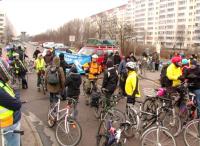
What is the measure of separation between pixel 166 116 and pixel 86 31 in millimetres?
81890

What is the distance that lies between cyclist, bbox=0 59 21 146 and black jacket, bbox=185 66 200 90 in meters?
6.20

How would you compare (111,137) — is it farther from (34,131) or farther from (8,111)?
(34,131)

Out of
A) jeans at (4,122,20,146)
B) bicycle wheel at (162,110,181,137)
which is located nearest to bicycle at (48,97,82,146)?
bicycle wheel at (162,110,181,137)

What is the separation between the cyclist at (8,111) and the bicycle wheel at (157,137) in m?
2.71

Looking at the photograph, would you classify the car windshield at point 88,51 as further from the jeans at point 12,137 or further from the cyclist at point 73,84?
the jeans at point 12,137

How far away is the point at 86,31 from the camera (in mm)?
89875

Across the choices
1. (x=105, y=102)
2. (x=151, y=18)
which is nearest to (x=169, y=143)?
(x=105, y=102)

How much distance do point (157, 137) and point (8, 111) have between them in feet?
10.2

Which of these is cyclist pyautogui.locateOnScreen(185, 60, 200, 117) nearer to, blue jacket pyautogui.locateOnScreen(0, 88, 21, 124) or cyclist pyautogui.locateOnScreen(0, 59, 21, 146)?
cyclist pyautogui.locateOnScreen(0, 59, 21, 146)

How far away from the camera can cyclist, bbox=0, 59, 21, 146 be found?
5.16m

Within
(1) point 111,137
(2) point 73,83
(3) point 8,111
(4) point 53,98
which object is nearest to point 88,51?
(4) point 53,98

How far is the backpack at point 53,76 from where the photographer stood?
10227 millimetres

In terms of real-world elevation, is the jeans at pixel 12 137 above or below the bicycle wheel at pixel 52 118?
above

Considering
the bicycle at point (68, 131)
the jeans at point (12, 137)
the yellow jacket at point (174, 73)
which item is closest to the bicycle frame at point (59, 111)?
the bicycle at point (68, 131)
